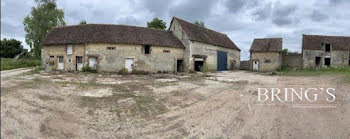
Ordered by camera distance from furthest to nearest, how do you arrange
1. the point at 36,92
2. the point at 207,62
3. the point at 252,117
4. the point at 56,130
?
the point at 207,62
the point at 252,117
the point at 36,92
the point at 56,130

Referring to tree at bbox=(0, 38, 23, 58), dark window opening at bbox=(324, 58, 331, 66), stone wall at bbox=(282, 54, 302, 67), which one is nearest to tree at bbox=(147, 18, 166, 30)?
stone wall at bbox=(282, 54, 302, 67)

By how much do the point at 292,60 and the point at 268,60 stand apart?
5161mm

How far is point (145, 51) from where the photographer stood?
76.2 feet

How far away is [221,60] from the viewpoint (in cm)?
3078

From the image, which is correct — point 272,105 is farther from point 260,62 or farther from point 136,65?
point 260,62

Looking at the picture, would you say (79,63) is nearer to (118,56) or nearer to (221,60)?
(118,56)

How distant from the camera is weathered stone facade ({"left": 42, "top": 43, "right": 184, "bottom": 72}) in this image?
21.4 m

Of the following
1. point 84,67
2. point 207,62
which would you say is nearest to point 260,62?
point 207,62

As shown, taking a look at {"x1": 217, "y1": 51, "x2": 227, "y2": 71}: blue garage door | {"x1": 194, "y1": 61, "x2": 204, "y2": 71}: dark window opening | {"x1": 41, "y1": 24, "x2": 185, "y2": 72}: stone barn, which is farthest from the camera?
{"x1": 217, "y1": 51, "x2": 227, "y2": 71}: blue garage door

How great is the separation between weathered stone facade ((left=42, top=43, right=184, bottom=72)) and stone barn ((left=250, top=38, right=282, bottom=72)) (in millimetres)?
14598

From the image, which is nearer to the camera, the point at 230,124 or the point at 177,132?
the point at 177,132

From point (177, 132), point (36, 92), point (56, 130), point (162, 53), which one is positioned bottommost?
Answer: point (177, 132)

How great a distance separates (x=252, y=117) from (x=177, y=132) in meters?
3.08

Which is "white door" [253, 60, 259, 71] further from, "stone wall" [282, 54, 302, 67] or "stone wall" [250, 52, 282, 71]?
"stone wall" [282, 54, 302, 67]
